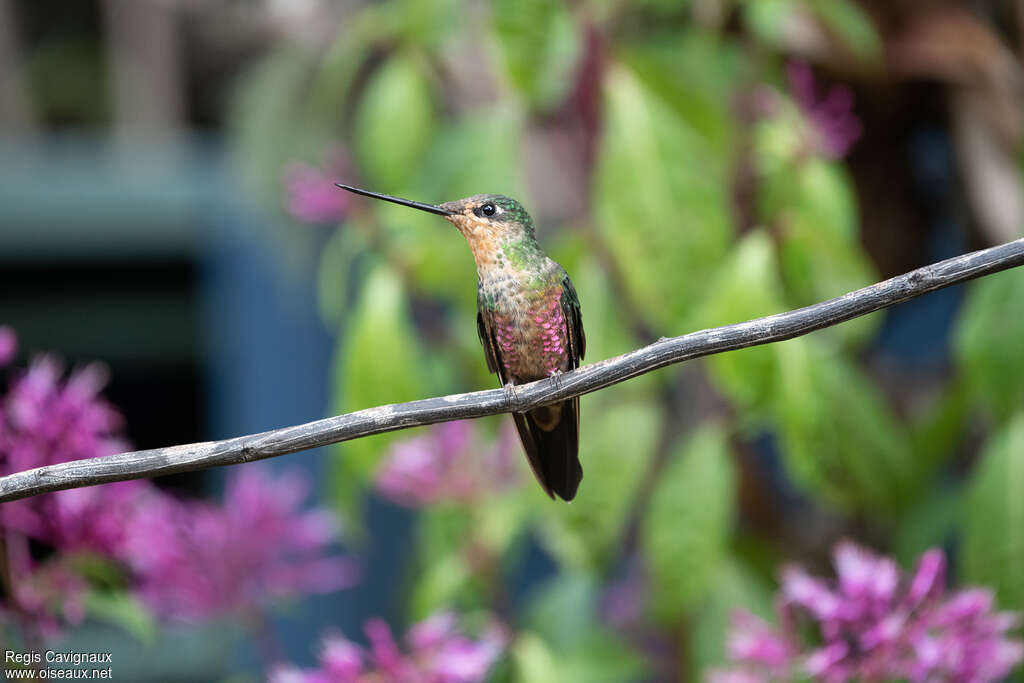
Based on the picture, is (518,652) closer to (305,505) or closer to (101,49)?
(305,505)

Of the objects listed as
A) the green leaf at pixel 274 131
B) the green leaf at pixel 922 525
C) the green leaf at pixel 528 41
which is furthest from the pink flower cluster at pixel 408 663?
the green leaf at pixel 274 131

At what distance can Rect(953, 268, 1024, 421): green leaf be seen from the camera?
138 centimetres

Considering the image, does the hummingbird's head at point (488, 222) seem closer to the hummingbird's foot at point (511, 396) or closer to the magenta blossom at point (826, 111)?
the hummingbird's foot at point (511, 396)

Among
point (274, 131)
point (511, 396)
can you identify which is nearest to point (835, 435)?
point (511, 396)

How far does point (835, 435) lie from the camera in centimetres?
152

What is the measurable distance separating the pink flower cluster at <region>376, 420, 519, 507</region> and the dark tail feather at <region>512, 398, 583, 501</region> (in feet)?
2.32

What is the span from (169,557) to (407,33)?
2.92ft

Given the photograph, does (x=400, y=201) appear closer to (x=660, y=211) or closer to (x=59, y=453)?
(x=59, y=453)

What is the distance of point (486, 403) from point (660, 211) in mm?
782

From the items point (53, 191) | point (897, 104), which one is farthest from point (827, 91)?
point (53, 191)

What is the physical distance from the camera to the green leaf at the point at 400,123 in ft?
5.49

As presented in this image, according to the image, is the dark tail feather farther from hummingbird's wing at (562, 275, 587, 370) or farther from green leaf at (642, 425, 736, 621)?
green leaf at (642, 425, 736, 621)

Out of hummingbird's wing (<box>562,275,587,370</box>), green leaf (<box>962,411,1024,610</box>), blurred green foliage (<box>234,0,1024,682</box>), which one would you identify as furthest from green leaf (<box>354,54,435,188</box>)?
green leaf (<box>962,411,1024,610</box>)

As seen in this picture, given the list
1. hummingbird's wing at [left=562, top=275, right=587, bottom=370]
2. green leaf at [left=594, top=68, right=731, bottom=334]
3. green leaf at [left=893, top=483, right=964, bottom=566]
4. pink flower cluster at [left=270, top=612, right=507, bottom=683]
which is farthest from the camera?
green leaf at [left=893, top=483, right=964, bottom=566]
